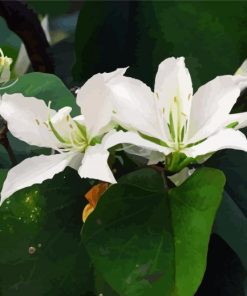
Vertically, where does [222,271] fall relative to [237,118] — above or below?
below

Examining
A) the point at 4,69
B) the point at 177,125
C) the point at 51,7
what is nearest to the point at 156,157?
the point at 177,125

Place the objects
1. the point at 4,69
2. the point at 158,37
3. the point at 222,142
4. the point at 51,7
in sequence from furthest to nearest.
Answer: the point at 51,7, the point at 158,37, the point at 4,69, the point at 222,142

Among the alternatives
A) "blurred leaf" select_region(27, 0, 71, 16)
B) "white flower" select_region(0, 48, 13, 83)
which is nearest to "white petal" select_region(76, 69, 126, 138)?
"white flower" select_region(0, 48, 13, 83)

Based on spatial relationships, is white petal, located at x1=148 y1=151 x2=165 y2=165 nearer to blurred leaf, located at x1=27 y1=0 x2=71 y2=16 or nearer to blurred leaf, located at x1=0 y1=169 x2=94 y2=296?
blurred leaf, located at x1=0 y1=169 x2=94 y2=296

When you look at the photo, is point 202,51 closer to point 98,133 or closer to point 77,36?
point 77,36

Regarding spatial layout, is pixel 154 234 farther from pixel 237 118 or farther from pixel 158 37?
pixel 158 37

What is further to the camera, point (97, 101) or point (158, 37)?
point (158, 37)
